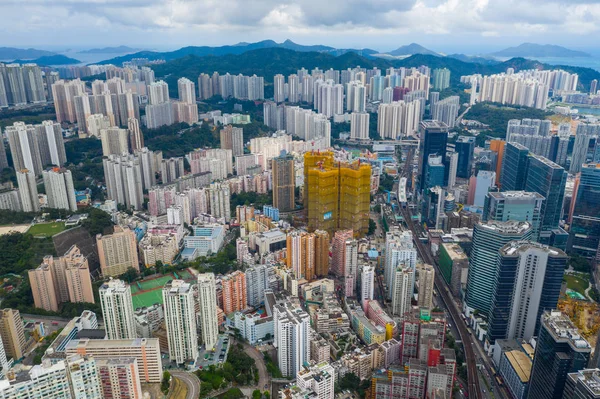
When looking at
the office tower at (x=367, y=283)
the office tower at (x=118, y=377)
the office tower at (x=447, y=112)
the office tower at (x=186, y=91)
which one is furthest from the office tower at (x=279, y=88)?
the office tower at (x=118, y=377)

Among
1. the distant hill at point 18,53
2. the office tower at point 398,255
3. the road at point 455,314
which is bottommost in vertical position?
the road at point 455,314

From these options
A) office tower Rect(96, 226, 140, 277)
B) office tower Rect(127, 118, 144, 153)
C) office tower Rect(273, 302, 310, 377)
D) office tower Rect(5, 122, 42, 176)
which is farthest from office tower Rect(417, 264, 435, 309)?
office tower Rect(5, 122, 42, 176)

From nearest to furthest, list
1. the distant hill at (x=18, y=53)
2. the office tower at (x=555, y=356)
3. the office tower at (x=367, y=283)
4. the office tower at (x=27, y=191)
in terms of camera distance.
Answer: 1. the office tower at (x=555, y=356)
2. the office tower at (x=367, y=283)
3. the office tower at (x=27, y=191)
4. the distant hill at (x=18, y=53)

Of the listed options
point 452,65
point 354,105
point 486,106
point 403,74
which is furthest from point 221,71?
point 452,65

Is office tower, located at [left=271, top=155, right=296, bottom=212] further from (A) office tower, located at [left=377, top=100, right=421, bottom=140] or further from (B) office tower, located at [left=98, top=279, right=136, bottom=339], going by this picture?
(A) office tower, located at [left=377, top=100, right=421, bottom=140]

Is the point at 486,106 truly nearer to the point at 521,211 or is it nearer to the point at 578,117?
the point at 578,117

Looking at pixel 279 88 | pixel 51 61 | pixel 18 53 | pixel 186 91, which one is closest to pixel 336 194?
pixel 186 91

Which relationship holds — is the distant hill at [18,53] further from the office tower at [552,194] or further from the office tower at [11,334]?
the office tower at [552,194]
